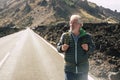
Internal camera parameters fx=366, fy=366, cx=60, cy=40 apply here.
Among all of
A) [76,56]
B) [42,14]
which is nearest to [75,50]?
[76,56]

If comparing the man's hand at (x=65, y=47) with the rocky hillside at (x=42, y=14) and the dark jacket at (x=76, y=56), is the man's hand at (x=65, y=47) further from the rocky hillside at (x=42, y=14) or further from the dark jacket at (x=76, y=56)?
the rocky hillside at (x=42, y=14)

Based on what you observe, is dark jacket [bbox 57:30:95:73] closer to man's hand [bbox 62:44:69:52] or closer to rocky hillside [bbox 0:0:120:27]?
man's hand [bbox 62:44:69:52]

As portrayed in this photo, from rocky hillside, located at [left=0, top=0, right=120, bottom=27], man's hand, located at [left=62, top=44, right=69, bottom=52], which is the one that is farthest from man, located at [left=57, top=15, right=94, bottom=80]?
rocky hillside, located at [left=0, top=0, right=120, bottom=27]

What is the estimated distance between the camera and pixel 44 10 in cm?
17112

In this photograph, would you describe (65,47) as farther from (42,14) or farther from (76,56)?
(42,14)

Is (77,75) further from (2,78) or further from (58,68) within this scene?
(58,68)

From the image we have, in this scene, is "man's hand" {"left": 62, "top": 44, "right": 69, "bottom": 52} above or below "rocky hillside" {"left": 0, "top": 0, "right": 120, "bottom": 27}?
above

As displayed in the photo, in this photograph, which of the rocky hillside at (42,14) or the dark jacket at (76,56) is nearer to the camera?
the dark jacket at (76,56)

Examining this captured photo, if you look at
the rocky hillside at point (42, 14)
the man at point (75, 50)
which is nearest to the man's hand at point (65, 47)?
the man at point (75, 50)

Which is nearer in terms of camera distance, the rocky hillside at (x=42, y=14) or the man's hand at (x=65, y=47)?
the man's hand at (x=65, y=47)

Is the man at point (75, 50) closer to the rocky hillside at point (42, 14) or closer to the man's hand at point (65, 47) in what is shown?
the man's hand at point (65, 47)

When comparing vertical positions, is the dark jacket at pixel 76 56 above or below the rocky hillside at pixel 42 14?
above

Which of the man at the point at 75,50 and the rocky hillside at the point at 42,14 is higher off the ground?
the man at the point at 75,50

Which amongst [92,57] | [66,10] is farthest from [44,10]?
[92,57]
